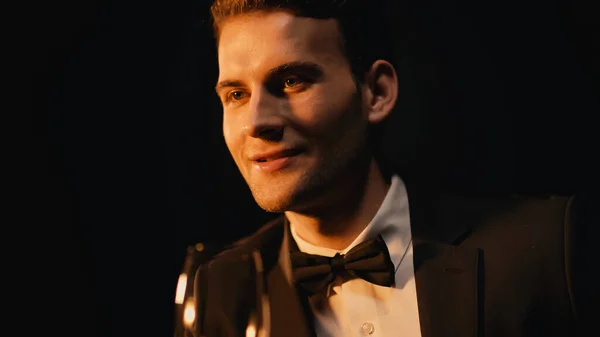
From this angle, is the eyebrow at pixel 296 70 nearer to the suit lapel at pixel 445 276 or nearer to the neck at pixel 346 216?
the neck at pixel 346 216

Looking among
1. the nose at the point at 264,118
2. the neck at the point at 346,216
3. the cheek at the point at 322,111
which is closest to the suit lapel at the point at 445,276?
the neck at the point at 346,216

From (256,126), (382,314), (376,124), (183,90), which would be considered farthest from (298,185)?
(183,90)

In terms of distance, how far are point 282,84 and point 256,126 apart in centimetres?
→ 14

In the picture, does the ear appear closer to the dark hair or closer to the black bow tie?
the dark hair

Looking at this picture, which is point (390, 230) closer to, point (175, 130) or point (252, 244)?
point (252, 244)

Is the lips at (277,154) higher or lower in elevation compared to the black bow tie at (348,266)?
higher

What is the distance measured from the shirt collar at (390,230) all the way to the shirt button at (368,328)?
0.19 m

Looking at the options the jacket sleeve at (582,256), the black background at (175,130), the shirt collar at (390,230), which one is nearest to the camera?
the jacket sleeve at (582,256)

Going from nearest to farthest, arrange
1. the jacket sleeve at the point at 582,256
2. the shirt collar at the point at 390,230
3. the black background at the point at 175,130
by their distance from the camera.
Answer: the jacket sleeve at the point at 582,256 → the shirt collar at the point at 390,230 → the black background at the point at 175,130

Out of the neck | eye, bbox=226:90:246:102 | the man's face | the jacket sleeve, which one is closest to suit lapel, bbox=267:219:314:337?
the neck

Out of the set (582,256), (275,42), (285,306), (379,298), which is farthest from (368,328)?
(275,42)

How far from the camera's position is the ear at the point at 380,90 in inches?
73.4

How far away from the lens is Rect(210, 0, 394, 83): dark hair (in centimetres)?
174

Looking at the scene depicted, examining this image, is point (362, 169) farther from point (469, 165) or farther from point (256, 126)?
point (469, 165)
